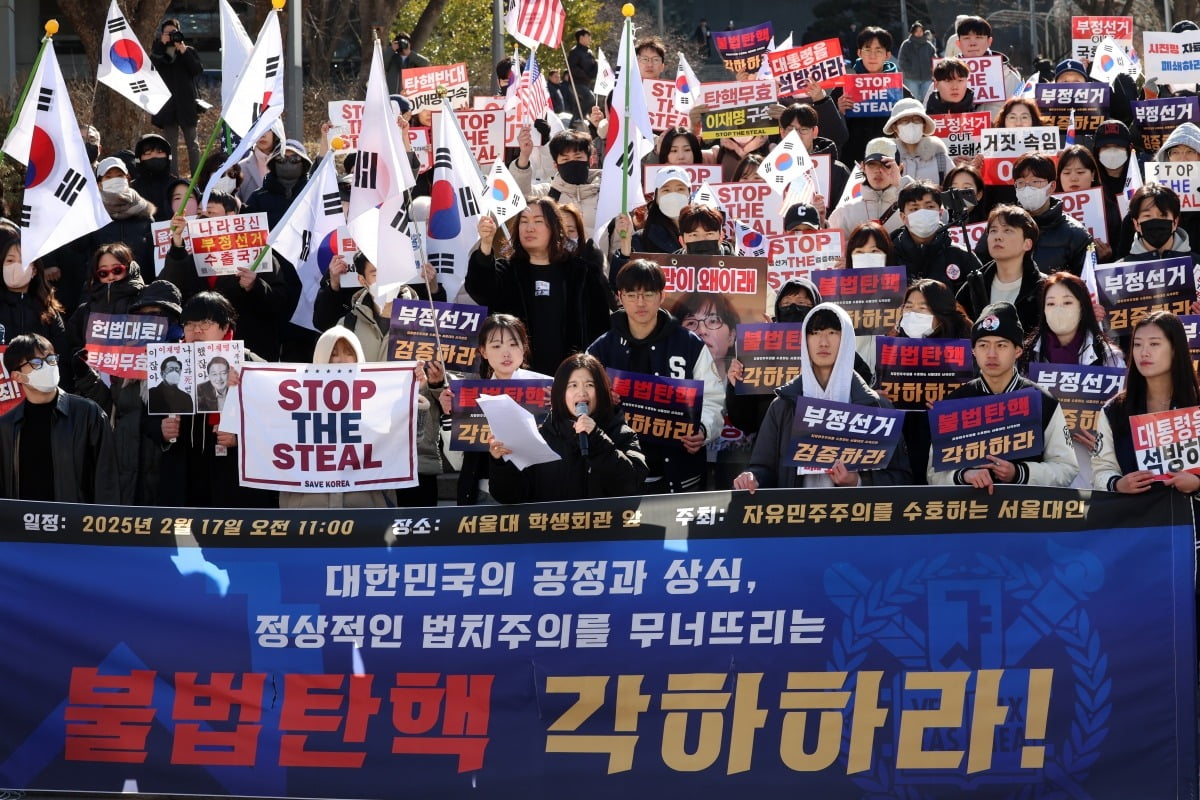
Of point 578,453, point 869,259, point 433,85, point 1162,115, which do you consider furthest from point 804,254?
point 433,85

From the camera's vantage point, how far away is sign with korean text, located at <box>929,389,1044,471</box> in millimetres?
7098

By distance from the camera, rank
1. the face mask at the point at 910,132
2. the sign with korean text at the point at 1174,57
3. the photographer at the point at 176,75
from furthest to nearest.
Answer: the photographer at the point at 176,75, the sign with korean text at the point at 1174,57, the face mask at the point at 910,132

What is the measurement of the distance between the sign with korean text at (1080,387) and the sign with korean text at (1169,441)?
1.29 meters

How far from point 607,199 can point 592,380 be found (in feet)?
9.89

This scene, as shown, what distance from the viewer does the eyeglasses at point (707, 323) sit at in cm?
941

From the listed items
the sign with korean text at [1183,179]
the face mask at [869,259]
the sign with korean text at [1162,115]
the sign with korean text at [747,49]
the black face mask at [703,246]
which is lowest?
the face mask at [869,259]

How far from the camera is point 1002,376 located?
771 centimetres

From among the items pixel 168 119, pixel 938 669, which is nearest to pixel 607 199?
pixel 938 669

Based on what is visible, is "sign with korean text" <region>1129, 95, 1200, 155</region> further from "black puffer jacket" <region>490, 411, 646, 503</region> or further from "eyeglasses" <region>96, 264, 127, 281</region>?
"eyeglasses" <region>96, 264, 127, 281</region>

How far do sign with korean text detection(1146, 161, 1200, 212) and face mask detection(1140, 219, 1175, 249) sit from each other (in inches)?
45.8

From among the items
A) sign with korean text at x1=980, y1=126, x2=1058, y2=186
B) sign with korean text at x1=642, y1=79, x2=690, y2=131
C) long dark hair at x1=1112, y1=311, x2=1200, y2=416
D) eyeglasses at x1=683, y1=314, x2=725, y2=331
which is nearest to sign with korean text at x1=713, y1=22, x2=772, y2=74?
sign with korean text at x1=642, y1=79, x2=690, y2=131

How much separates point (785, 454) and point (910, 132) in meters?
6.18

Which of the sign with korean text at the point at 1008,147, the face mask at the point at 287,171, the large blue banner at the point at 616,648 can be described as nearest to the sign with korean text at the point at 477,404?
the large blue banner at the point at 616,648

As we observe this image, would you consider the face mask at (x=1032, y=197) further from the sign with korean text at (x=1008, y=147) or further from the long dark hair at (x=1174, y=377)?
the long dark hair at (x=1174, y=377)
